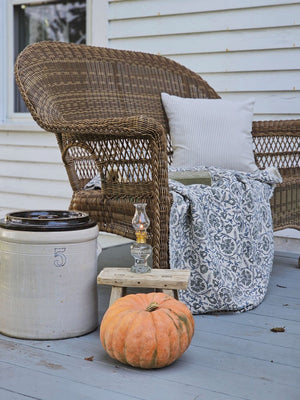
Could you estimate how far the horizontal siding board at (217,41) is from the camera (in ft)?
11.0

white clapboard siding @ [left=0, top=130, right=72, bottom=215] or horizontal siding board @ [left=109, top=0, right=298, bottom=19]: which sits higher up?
horizontal siding board @ [left=109, top=0, right=298, bottom=19]

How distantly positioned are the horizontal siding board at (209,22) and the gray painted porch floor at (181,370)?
76.9 inches

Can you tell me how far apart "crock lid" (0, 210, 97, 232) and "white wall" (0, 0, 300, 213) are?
74.8 inches

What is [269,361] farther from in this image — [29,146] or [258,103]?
[29,146]

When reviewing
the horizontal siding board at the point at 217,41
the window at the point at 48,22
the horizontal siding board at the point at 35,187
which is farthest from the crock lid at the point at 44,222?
the window at the point at 48,22

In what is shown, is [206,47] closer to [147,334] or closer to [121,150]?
[121,150]

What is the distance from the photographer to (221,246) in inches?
87.5

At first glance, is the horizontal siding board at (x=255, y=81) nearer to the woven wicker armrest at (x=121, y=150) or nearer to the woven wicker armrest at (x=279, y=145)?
the woven wicker armrest at (x=279, y=145)

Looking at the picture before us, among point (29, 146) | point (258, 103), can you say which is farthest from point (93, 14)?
point (258, 103)

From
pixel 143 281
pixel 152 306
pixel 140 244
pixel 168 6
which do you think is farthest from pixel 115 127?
pixel 168 6

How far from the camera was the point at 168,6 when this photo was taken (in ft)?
12.1

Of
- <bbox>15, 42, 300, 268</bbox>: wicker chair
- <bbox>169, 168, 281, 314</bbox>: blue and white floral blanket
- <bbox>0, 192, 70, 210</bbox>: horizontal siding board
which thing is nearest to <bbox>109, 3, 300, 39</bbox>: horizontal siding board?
<bbox>15, 42, 300, 268</bbox>: wicker chair

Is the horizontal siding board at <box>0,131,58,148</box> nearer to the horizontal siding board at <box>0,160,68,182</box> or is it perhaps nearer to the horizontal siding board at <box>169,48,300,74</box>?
the horizontal siding board at <box>0,160,68,182</box>

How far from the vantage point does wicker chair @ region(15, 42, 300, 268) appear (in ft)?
6.74
